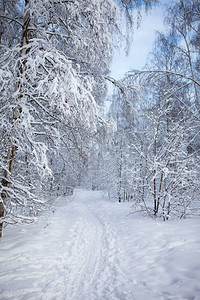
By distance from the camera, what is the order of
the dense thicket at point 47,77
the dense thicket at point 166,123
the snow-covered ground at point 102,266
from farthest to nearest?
the dense thicket at point 166,123 < the dense thicket at point 47,77 < the snow-covered ground at point 102,266

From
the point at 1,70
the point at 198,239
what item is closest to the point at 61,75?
the point at 1,70

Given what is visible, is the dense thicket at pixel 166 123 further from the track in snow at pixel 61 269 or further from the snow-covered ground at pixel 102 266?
the track in snow at pixel 61 269

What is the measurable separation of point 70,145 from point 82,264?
2.68 meters

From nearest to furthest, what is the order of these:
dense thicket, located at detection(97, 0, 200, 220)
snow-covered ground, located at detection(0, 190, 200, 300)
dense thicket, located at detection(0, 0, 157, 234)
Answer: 1. snow-covered ground, located at detection(0, 190, 200, 300)
2. dense thicket, located at detection(0, 0, 157, 234)
3. dense thicket, located at detection(97, 0, 200, 220)

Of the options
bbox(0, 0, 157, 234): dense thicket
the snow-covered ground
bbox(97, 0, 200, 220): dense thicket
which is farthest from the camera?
bbox(97, 0, 200, 220): dense thicket

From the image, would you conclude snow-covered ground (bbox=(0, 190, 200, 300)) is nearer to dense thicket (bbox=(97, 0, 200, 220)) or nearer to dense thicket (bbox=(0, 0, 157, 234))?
dense thicket (bbox=(0, 0, 157, 234))

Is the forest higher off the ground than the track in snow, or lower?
higher

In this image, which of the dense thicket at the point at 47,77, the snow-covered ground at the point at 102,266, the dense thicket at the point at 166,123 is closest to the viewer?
the snow-covered ground at the point at 102,266

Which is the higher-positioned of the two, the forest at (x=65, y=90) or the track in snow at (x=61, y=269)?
the forest at (x=65, y=90)

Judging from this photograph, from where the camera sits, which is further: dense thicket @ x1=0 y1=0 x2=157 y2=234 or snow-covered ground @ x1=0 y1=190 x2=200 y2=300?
dense thicket @ x1=0 y1=0 x2=157 y2=234

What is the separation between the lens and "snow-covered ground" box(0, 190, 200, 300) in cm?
214

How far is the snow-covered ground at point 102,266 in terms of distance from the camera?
2.14 m

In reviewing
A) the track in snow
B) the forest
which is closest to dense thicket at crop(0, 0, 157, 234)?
the forest

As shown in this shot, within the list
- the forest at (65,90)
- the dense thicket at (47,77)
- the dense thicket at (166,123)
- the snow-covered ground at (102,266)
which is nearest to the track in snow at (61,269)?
the snow-covered ground at (102,266)
